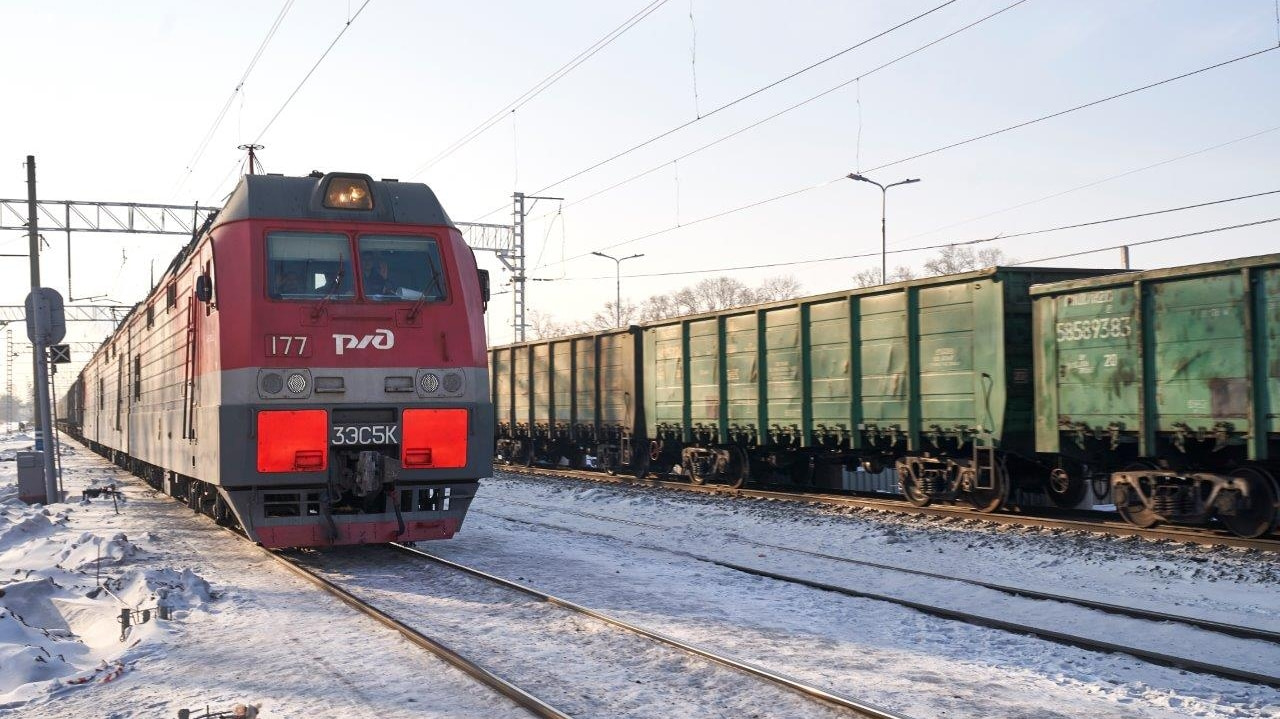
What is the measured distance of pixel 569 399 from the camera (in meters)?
24.8

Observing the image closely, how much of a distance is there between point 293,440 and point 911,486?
9.06m

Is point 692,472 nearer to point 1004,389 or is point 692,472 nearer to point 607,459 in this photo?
point 607,459

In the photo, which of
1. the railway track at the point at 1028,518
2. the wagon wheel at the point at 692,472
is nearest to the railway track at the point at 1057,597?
the railway track at the point at 1028,518

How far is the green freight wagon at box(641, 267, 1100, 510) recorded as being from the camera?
44.0 ft

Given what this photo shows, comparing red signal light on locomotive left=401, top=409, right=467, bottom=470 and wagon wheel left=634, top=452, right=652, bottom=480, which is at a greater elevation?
red signal light on locomotive left=401, top=409, right=467, bottom=470

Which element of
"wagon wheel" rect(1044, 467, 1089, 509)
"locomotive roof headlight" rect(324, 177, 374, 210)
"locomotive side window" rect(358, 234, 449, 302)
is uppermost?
"locomotive roof headlight" rect(324, 177, 374, 210)

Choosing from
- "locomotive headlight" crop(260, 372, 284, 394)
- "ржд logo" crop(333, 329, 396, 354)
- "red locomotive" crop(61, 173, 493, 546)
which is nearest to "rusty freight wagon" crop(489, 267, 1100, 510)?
"red locomotive" crop(61, 173, 493, 546)

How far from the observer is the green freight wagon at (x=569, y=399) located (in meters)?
22.0

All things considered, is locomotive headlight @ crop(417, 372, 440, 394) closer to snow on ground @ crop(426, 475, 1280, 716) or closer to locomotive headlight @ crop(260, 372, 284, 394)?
locomotive headlight @ crop(260, 372, 284, 394)

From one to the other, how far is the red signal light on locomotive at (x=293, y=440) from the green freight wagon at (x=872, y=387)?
8.17 metres

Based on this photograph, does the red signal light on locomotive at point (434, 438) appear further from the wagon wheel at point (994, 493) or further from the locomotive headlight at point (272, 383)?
the wagon wheel at point (994, 493)

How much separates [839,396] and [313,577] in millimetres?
8806

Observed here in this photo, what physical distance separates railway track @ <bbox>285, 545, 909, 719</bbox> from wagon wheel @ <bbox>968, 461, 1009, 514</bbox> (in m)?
7.36

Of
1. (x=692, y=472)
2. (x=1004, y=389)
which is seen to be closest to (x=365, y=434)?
(x=1004, y=389)
